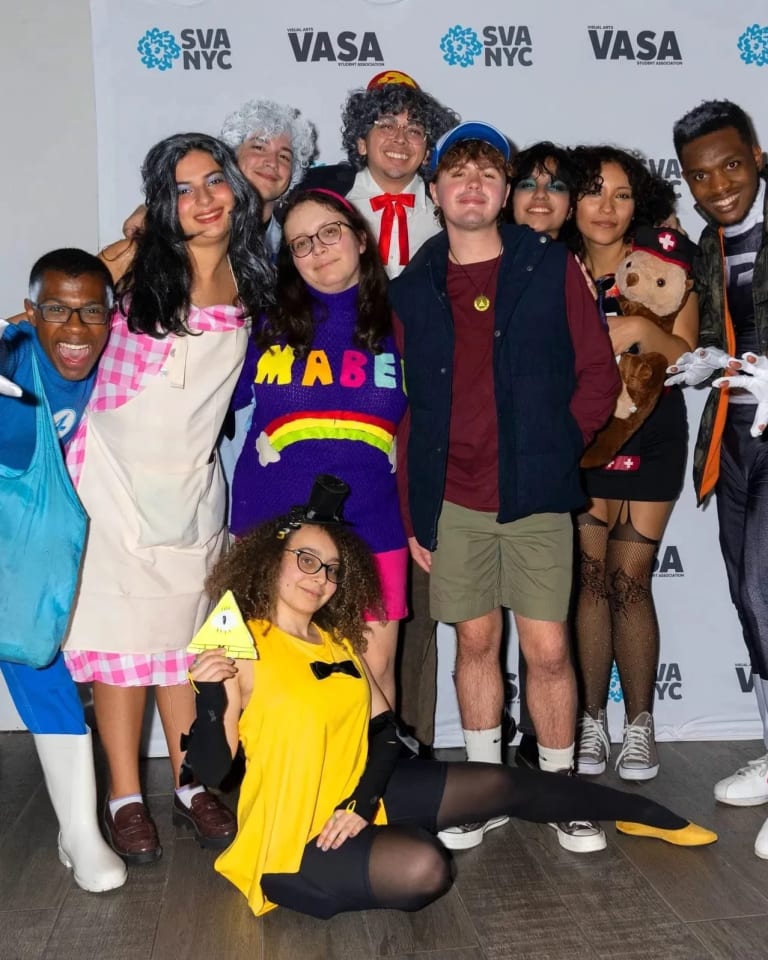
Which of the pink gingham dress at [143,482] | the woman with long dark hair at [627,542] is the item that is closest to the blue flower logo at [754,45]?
the woman with long dark hair at [627,542]

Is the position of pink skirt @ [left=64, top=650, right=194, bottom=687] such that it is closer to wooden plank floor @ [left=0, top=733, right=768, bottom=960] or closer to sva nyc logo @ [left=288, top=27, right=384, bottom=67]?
wooden plank floor @ [left=0, top=733, right=768, bottom=960]


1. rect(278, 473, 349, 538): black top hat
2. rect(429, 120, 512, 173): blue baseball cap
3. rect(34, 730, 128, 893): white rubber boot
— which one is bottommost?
rect(34, 730, 128, 893): white rubber boot

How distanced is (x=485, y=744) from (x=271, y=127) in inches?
74.4

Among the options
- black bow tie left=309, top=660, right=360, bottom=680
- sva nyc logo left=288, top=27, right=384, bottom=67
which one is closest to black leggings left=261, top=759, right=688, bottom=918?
black bow tie left=309, top=660, right=360, bottom=680

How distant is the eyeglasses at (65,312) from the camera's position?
2.54 metres

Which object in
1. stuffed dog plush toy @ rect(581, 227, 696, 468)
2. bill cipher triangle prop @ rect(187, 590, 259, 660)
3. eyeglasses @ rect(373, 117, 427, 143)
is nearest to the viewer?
bill cipher triangle prop @ rect(187, 590, 259, 660)

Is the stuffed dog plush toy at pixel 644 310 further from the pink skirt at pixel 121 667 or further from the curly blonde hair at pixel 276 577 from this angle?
the pink skirt at pixel 121 667

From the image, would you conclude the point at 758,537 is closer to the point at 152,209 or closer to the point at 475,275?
the point at 475,275

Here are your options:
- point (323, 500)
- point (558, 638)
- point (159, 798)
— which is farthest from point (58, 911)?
point (558, 638)

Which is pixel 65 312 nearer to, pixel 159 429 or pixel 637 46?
pixel 159 429

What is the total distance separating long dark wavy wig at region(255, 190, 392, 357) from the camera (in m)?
2.72

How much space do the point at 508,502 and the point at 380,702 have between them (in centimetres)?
59

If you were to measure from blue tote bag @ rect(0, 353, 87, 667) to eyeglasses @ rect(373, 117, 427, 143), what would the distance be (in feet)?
4.40

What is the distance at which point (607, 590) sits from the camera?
11.1 feet
